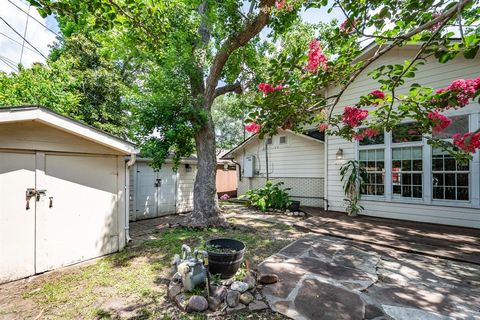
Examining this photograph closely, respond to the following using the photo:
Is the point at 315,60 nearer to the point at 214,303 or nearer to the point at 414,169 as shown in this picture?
the point at 214,303

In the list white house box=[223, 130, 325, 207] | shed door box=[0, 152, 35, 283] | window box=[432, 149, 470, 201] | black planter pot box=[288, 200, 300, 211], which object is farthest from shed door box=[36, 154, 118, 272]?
window box=[432, 149, 470, 201]

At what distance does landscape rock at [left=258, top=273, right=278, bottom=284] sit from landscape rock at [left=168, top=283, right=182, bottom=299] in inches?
44.4

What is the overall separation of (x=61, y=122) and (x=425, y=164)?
8.23 metres

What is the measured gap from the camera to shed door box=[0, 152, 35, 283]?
3.21 meters

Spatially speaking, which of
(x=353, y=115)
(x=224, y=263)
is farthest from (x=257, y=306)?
(x=353, y=115)

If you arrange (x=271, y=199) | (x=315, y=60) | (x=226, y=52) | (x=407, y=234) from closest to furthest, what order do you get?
(x=315, y=60) → (x=407, y=234) → (x=226, y=52) → (x=271, y=199)

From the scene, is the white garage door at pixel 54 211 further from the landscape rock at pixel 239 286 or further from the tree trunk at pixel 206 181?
the landscape rock at pixel 239 286

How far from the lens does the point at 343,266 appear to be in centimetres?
368

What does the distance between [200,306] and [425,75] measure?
7545 millimetres

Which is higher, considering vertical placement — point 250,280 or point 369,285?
point 250,280

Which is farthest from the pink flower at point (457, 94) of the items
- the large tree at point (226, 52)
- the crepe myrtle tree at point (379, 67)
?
the large tree at point (226, 52)

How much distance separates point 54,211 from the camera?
3666mm

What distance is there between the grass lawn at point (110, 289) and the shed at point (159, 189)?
9.16 ft

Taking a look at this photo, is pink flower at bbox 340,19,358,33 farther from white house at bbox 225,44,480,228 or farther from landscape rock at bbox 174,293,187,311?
landscape rock at bbox 174,293,187,311
